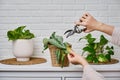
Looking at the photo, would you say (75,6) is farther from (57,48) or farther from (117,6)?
(57,48)

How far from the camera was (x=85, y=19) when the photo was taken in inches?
53.0

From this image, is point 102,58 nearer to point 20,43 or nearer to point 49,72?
point 49,72

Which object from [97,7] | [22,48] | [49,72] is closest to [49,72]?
[49,72]

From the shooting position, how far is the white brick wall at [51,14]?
1.88 meters

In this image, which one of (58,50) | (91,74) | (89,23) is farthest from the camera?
(58,50)

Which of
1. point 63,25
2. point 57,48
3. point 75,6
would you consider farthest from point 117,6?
point 57,48

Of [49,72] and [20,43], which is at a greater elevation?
[20,43]

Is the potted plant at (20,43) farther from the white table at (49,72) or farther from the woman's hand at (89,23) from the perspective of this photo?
the woman's hand at (89,23)

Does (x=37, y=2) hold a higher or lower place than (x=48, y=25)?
higher

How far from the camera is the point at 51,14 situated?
1.89 m

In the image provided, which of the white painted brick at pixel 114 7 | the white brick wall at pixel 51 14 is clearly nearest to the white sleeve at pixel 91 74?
the white brick wall at pixel 51 14

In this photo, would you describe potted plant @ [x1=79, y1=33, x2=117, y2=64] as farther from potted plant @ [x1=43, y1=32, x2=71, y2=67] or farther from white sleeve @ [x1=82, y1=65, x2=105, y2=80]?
white sleeve @ [x1=82, y1=65, x2=105, y2=80]

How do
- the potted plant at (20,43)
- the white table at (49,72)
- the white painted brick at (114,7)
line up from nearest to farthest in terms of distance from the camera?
the white table at (49,72) → the potted plant at (20,43) → the white painted brick at (114,7)

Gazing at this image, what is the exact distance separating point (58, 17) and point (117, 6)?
1.61 ft
